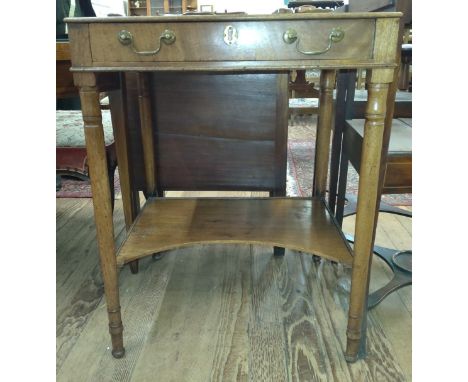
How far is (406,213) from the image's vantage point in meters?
1.57

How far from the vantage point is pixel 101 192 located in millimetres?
885

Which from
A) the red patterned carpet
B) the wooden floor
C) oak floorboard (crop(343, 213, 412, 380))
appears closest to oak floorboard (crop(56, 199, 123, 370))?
the wooden floor

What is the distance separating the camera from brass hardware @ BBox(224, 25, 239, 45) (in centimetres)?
75

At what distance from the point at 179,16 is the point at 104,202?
1.42ft

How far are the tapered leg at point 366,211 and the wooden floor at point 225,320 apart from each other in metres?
0.09

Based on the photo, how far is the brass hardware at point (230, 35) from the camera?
75cm

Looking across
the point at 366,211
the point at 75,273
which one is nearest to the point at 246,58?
the point at 366,211

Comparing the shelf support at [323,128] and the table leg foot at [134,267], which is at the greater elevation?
the shelf support at [323,128]

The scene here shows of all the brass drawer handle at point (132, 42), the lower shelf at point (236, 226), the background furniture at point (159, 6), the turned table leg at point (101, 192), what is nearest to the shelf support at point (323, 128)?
the lower shelf at point (236, 226)

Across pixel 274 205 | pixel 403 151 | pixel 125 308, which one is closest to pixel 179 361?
pixel 125 308

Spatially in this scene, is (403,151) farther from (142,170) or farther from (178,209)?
(142,170)

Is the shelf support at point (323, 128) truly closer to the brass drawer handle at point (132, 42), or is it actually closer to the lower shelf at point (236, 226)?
the lower shelf at point (236, 226)

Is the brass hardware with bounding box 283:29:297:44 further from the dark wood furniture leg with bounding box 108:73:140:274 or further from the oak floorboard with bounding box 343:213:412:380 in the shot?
the oak floorboard with bounding box 343:213:412:380

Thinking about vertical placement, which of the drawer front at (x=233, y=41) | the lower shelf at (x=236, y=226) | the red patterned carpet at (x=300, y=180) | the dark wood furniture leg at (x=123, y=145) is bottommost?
the red patterned carpet at (x=300, y=180)
